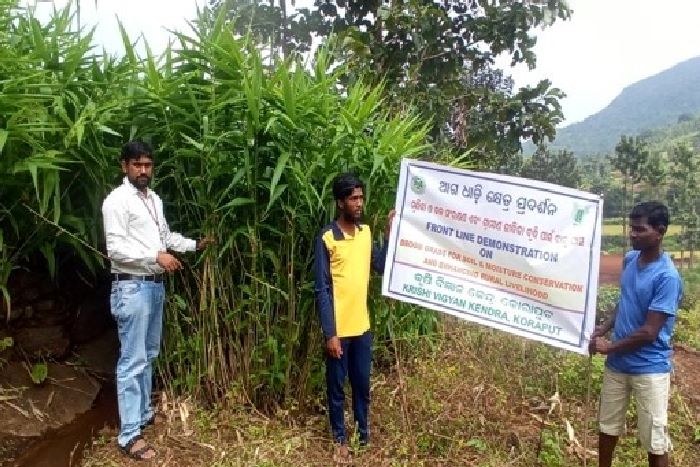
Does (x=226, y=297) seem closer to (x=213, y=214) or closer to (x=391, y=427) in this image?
(x=213, y=214)

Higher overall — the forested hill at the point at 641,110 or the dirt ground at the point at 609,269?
the forested hill at the point at 641,110

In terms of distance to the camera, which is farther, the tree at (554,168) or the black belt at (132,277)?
the tree at (554,168)

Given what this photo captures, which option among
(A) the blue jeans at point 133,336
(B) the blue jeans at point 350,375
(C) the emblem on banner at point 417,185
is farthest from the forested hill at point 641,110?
(A) the blue jeans at point 133,336

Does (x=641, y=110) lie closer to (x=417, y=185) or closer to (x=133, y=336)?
(x=417, y=185)

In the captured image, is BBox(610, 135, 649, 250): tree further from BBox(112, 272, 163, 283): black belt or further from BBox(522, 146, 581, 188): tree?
BBox(112, 272, 163, 283): black belt

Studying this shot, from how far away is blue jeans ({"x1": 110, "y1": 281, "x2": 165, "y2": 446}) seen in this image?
318cm

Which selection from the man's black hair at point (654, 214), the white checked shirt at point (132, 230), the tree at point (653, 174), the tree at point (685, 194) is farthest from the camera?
the tree at point (685, 194)

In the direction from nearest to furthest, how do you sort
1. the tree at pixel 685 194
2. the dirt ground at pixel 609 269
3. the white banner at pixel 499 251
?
1. the white banner at pixel 499 251
2. the dirt ground at pixel 609 269
3. the tree at pixel 685 194

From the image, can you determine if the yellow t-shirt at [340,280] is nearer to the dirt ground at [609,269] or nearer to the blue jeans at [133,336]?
the blue jeans at [133,336]

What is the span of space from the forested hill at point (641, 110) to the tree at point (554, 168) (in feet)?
168

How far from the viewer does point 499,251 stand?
337 centimetres

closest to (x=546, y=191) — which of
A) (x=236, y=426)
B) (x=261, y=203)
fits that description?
(x=261, y=203)

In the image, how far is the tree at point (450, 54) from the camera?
6.60 meters

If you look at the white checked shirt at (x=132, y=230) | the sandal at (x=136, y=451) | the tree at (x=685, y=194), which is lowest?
the tree at (x=685, y=194)
